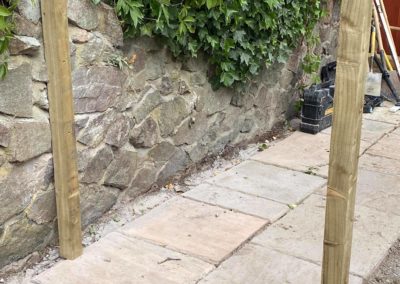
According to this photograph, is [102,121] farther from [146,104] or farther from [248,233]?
[248,233]

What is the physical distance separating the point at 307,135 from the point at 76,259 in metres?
2.64

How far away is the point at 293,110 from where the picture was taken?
5059 millimetres

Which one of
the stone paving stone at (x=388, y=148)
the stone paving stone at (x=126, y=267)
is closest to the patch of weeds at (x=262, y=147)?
the stone paving stone at (x=388, y=148)

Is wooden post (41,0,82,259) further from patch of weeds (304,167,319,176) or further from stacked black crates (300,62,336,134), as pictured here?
stacked black crates (300,62,336,134)

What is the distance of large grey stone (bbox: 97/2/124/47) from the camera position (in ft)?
8.81

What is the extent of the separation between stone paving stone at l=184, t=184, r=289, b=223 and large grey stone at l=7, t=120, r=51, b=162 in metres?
1.15

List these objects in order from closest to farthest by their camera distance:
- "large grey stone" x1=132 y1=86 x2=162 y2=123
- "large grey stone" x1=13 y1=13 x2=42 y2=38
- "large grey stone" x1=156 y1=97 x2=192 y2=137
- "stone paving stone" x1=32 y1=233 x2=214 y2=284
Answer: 1. "large grey stone" x1=13 y1=13 x2=42 y2=38
2. "stone paving stone" x1=32 y1=233 x2=214 y2=284
3. "large grey stone" x1=132 y1=86 x2=162 y2=123
4. "large grey stone" x1=156 y1=97 x2=192 y2=137

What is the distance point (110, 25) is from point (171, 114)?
813 mm

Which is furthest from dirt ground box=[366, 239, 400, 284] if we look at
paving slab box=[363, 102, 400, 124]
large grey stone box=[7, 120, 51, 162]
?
paving slab box=[363, 102, 400, 124]

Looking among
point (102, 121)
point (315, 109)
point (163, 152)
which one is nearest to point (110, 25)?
point (102, 121)

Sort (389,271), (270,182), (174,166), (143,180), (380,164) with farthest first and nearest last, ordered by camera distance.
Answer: (380,164)
(270,182)
(174,166)
(143,180)
(389,271)

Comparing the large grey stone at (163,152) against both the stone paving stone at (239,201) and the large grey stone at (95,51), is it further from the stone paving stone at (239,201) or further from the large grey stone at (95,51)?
the large grey stone at (95,51)

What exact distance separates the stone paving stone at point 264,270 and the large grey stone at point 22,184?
33.1 inches

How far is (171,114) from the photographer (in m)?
3.40
